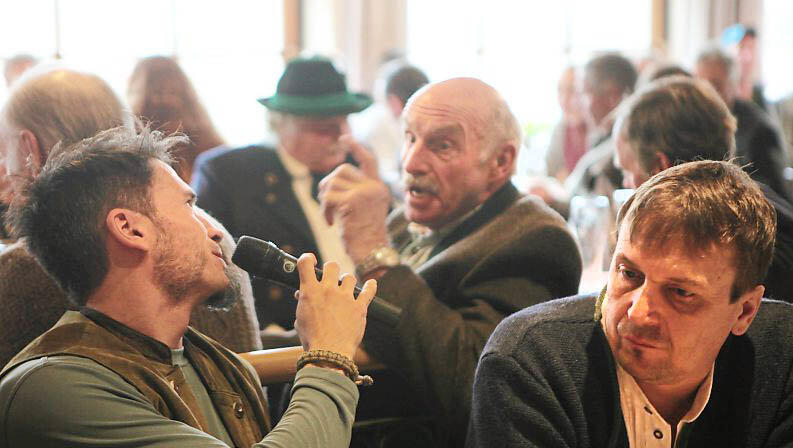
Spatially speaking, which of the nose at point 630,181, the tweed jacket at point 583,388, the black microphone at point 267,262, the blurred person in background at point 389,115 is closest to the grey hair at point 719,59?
the blurred person in background at point 389,115

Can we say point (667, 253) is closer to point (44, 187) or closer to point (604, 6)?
point (44, 187)

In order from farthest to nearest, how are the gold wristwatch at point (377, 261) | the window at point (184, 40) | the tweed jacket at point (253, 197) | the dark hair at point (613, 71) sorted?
the window at point (184, 40)
the dark hair at point (613, 71)
the tweed jacket at point (253, 197)
the gold wristwatch at point (377, 261)

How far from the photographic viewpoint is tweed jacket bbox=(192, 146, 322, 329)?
334 cm

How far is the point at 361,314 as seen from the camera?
1.72 meters

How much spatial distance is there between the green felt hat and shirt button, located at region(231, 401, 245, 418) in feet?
6.15

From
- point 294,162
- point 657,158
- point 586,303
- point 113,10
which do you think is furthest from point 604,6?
point 586,303

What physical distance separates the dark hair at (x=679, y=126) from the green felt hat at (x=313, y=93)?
1.22 meters

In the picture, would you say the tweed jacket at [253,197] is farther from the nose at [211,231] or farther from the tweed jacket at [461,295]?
the nose at [211,231]

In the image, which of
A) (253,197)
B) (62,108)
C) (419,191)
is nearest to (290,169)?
(253,197)

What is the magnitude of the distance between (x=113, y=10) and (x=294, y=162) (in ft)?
15.2

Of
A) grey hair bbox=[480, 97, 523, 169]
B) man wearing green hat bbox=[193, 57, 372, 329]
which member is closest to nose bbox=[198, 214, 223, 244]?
grey hair bbox=[480, 97, 523, 169]

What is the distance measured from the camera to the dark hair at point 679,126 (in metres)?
2.49

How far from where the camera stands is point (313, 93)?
3607mm

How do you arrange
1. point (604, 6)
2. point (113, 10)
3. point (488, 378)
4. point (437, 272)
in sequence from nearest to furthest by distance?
point (488, 378) < point (437, 272) < point (113, 10) < point (604, 6)
